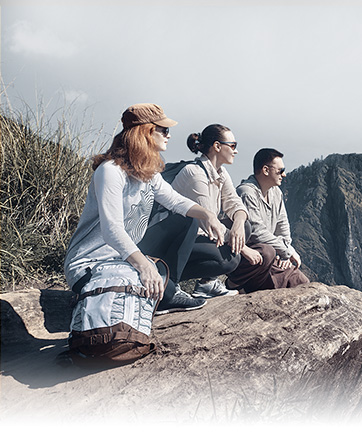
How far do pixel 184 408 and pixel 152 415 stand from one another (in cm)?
14

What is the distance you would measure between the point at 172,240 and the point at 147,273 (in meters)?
0.74

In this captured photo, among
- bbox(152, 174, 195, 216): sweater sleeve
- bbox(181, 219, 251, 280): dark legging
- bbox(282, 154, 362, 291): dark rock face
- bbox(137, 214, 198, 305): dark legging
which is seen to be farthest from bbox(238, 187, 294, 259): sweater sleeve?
bbox(282, 154, 362, 291): dark rock face

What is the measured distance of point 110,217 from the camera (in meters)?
2.21

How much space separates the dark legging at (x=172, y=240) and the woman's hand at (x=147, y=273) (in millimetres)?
640

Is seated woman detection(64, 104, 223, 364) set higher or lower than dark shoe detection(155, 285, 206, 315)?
higher

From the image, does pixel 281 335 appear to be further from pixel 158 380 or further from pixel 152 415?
pixel 152 415

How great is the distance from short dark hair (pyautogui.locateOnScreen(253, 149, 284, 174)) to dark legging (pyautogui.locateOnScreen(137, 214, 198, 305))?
1.03 m

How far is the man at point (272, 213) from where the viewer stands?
3430mm

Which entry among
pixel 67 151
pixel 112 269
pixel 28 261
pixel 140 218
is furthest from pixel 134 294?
pixel 67 151

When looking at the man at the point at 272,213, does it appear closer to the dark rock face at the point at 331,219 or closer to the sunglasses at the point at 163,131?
the sunglasses at the point at 163,131

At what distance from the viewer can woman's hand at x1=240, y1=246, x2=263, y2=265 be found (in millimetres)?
3182

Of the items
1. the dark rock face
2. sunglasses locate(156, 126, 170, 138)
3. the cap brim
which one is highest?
the cap brim

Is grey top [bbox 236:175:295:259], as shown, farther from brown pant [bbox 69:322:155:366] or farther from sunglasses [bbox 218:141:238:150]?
brown pant [bbox 69:322:155:366]

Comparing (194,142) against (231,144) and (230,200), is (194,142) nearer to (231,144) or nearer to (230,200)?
(231,144)
